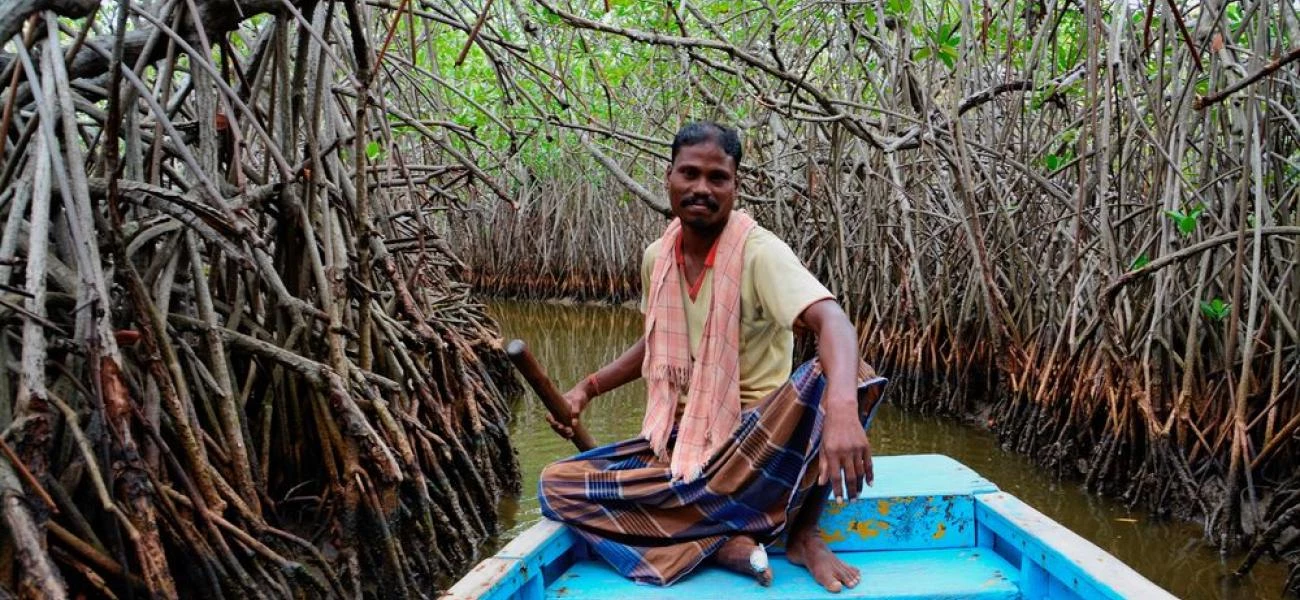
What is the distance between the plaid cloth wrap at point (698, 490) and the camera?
219 cm

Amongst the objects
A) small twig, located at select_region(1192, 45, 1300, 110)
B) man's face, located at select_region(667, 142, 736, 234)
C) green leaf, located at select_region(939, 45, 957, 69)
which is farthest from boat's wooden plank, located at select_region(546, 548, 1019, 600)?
green leaf, located at select_region(939, 45, 957, 69)

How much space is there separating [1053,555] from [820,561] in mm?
438

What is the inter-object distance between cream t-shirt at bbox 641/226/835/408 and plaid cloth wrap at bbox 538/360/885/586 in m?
0.12

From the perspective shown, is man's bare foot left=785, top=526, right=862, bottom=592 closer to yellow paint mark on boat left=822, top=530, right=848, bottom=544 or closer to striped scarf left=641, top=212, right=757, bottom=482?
yellow paint mark on boat left=822, top=530, right=848, bottom=544

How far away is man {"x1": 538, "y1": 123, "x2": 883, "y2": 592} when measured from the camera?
219 cm

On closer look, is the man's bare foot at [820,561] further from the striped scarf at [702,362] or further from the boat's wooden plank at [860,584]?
the striped scarf at [702,362]

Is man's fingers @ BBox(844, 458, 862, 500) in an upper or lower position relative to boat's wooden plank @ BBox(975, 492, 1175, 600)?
upper

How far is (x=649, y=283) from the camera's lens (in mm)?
2613

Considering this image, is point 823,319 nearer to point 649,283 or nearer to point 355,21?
point 649,283

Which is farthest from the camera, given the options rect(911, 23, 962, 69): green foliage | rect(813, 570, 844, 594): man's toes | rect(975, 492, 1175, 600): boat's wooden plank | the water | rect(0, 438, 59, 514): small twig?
rect(911, 23, 962, 69): green foliage

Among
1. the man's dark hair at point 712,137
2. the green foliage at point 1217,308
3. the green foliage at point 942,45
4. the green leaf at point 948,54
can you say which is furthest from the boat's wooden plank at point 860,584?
the green leaf at point 948,54

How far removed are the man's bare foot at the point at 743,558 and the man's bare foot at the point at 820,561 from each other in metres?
0.07

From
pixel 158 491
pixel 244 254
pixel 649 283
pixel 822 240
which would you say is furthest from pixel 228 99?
pixel 822 240

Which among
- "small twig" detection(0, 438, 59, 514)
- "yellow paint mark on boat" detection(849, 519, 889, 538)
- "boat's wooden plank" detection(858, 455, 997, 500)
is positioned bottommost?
"yellow paint mark on boat" detection(849, 519, 889, 538)
